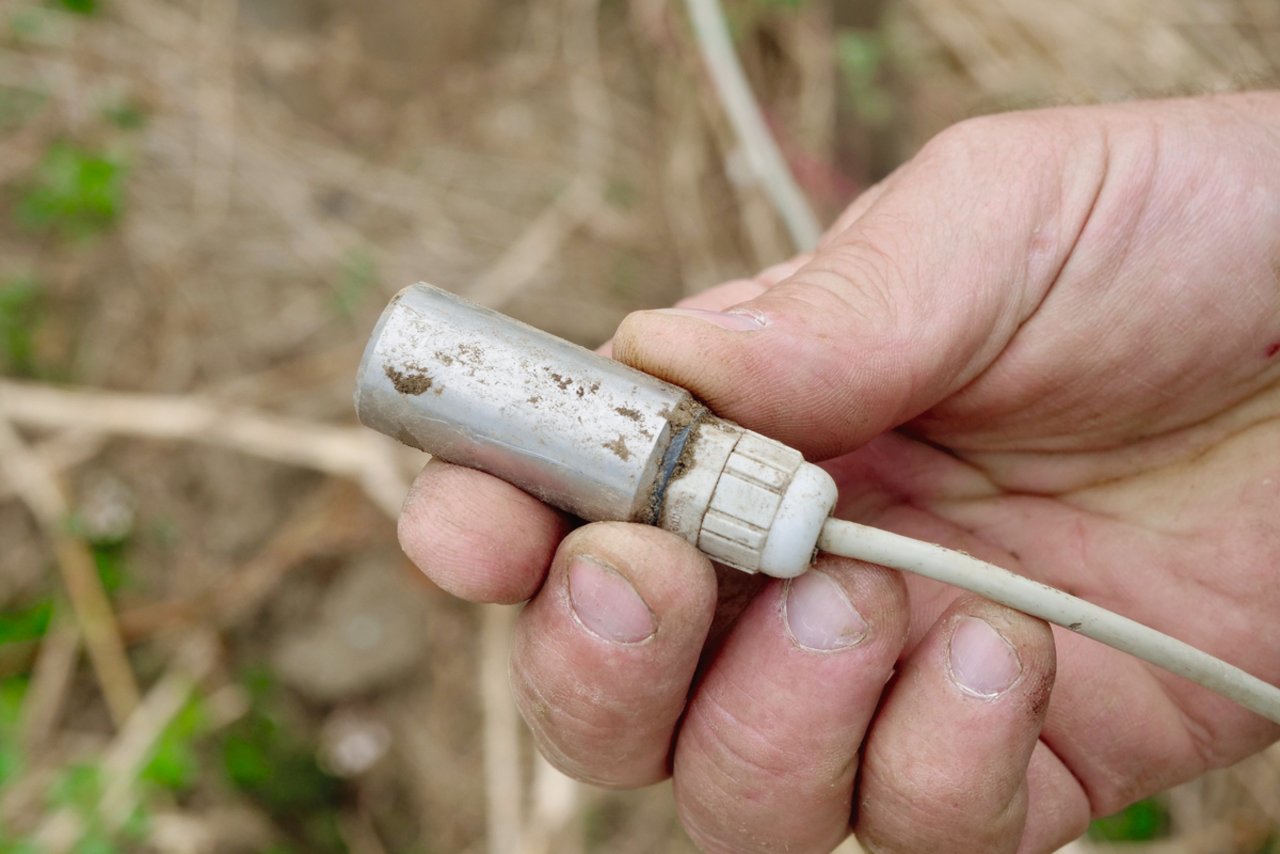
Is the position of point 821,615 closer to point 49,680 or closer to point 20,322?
point 49,680

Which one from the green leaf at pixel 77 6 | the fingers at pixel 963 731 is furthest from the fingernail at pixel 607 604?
the green leaf at pixel 77 6

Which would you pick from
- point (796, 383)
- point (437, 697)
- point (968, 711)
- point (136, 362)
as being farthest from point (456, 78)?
point (968, 711)

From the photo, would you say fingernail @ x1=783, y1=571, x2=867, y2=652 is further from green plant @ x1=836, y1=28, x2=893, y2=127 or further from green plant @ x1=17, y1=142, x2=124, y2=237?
green plant @ x1=17, y1=142, x2=124, y2=237

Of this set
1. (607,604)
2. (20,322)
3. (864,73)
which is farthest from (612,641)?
(864,73)

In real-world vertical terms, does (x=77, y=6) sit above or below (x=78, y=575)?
above

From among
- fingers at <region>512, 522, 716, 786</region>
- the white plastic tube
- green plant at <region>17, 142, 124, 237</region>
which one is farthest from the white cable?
green plant at <region>17, 142, 124, 237</region>
